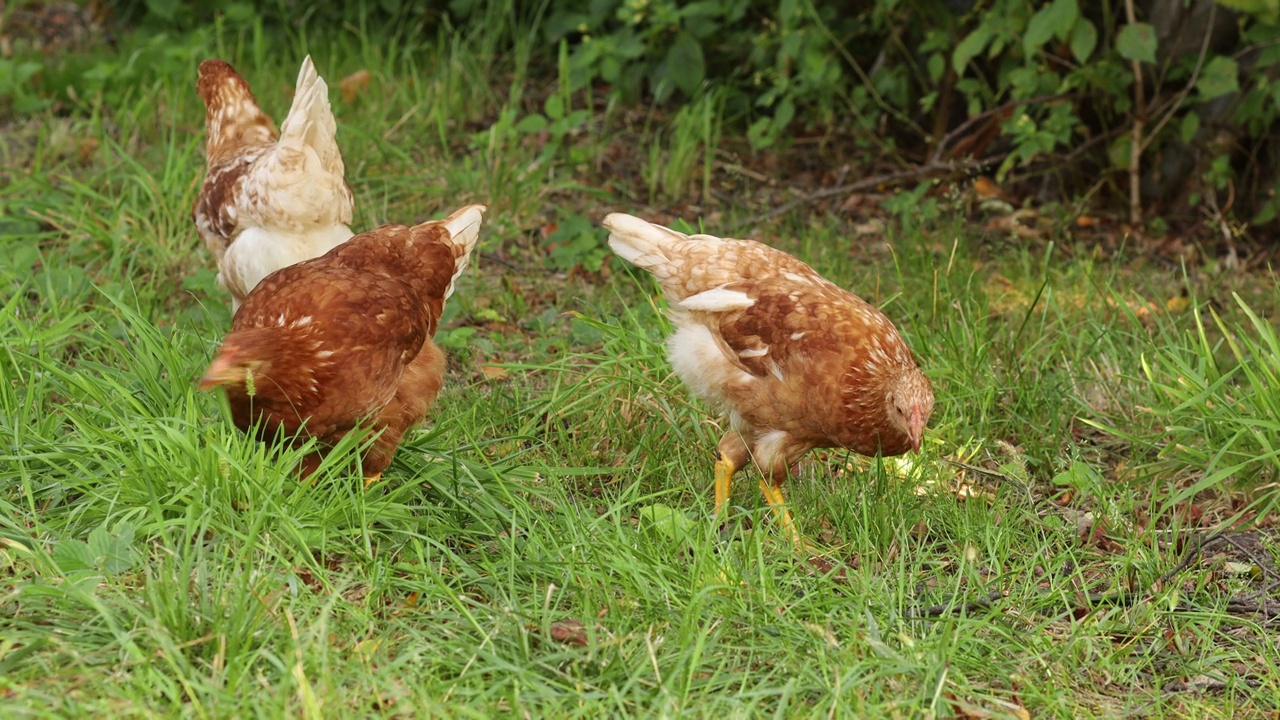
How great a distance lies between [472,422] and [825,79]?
3276 millimetres

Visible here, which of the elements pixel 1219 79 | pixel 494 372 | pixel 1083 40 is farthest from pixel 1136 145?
pixel 494 372

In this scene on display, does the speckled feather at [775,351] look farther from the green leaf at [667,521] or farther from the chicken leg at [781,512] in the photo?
the green leaf at [667,521]

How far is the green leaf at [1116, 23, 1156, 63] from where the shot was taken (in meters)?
5.40

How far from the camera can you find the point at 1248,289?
5.62 meters

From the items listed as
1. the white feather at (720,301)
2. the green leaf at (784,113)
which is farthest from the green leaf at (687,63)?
the white feather at (720,301)

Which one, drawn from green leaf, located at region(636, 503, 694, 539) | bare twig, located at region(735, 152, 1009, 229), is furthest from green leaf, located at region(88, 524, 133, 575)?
bare twig, located at region(735, 152, 1009, 229)

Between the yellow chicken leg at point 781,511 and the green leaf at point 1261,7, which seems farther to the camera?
the green leaf at point 1261,7

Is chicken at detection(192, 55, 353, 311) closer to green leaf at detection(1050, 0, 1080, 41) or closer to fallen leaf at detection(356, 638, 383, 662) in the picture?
fallen leaf at detection(356, 638, 383, 662)

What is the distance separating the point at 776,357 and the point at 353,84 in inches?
148

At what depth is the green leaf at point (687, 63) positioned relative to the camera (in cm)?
651

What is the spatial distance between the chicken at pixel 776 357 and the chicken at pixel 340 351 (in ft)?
2.54

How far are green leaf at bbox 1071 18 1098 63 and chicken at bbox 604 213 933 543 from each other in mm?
2140

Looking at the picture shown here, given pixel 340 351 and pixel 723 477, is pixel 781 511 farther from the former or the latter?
pixel 340 351

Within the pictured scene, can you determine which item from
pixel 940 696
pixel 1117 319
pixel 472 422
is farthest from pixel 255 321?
pixel 1117 319
